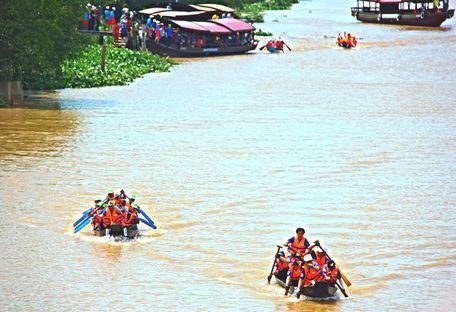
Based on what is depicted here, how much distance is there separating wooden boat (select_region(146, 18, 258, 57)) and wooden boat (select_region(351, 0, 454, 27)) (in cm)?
2881

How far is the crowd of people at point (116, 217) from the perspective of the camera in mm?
29078

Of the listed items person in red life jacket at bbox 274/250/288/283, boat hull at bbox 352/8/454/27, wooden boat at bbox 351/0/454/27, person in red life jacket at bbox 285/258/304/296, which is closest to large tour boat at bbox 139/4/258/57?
boat hull at bbox 352/8/454/27

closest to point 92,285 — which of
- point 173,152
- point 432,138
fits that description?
point 173,152

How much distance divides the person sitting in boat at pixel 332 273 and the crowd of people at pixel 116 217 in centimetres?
669

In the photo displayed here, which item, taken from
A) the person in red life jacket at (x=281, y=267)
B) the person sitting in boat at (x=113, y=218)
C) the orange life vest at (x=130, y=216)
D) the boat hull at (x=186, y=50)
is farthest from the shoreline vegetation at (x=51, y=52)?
the person in red life jacket at (x=281, y=267)

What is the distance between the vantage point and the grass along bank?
57188 millimetres

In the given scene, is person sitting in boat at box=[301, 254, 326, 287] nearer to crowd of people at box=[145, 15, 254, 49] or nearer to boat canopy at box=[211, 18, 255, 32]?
crowd of people at box=[145, 15, 254, 49]

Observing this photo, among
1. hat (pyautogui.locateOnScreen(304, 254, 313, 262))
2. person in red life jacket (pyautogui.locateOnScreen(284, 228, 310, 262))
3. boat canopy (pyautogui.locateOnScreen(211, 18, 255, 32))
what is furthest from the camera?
boat canopy (pyautogui.locateOnScreen(211, 18, 255, 32))

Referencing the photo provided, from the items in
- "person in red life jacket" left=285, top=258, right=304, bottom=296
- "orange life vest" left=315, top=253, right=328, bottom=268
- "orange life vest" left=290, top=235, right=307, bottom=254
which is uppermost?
"orange life vest" left=290, top=235, right=307, bottom=254

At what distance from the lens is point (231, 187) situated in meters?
36.4

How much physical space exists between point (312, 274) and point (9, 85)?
30.0 m

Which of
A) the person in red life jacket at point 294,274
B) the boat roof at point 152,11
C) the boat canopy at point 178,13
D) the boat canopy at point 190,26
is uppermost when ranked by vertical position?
the boat roof at point 152,11

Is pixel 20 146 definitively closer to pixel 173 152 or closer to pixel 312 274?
pixel 173 152

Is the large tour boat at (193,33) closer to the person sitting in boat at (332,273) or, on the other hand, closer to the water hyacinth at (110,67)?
the water hyacinth at (110,67)
